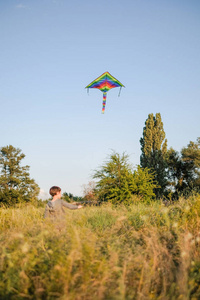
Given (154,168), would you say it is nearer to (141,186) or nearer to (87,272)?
(141,186)

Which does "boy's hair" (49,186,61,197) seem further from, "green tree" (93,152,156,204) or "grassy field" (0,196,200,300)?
"green tree" (93,152,156,204)

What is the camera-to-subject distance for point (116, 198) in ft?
46.3

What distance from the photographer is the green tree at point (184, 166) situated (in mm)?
39312

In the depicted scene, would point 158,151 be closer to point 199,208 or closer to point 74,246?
point 199,208

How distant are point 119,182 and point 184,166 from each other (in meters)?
29.3

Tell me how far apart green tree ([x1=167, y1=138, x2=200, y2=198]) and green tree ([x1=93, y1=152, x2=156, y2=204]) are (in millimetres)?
26115

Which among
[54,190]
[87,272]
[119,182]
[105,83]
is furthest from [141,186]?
[87,272]

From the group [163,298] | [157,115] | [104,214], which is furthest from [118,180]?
[157,115]

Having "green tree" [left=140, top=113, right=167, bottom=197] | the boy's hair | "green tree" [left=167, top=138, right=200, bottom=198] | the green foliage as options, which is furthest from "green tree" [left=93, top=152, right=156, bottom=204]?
"green tree" [left=167, top=138, right=200, bottom=198]

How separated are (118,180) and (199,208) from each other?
28.3 ft

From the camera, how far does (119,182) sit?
48.2ft

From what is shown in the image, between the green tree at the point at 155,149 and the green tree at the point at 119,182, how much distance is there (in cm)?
1965

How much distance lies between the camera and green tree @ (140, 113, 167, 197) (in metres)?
34.9

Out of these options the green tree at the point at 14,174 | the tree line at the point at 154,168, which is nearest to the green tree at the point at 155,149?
the tree line at the point at 154,168
